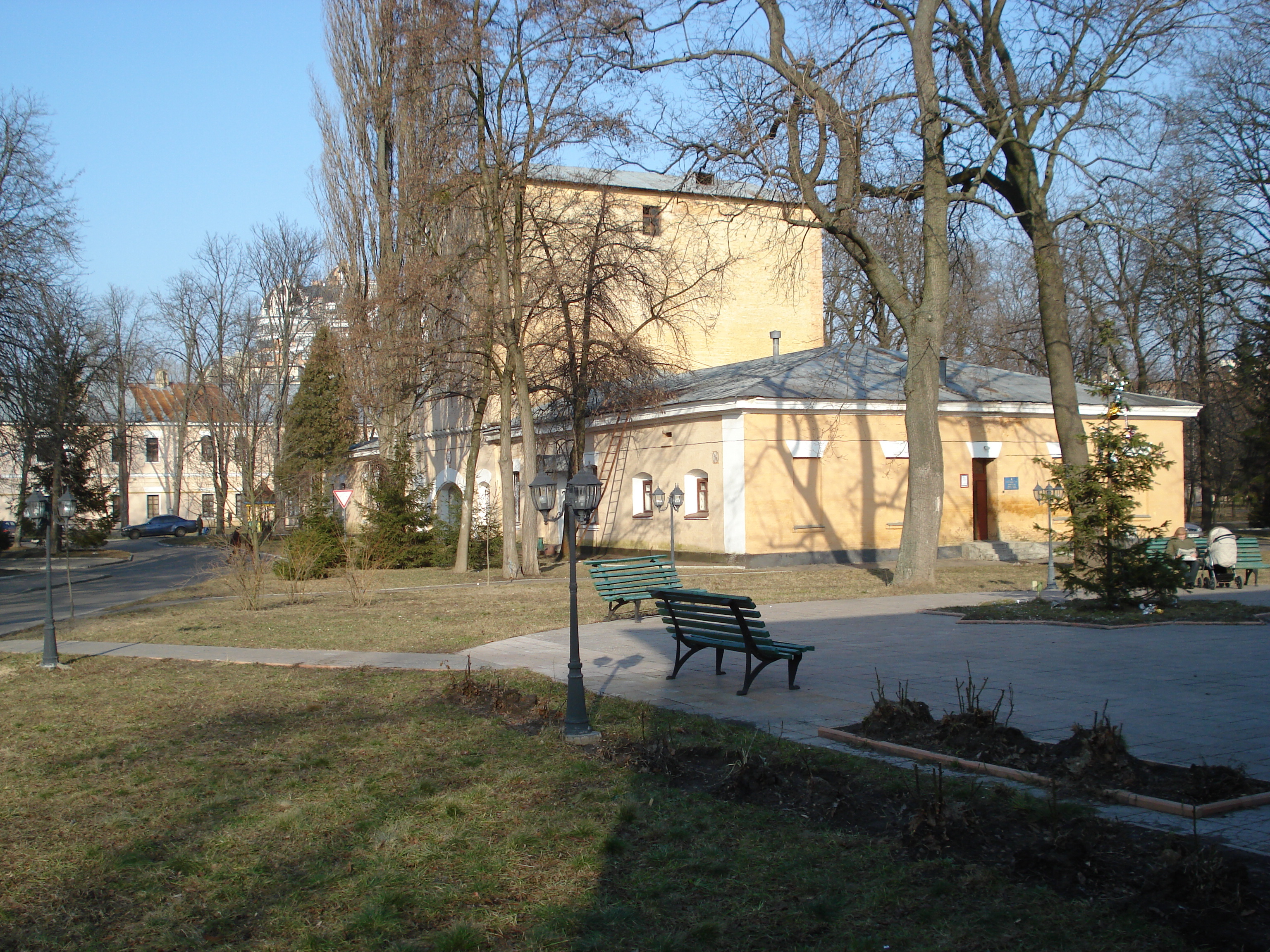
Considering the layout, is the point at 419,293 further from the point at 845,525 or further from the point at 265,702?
the point at 265,702

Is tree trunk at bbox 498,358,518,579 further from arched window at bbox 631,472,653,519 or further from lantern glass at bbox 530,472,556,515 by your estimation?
lantern glass at bbox 530,472,556,515

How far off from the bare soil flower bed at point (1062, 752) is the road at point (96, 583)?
49.6 feet

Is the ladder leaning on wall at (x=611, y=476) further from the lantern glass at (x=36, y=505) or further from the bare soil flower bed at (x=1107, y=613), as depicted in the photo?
the lantern glass at (x=36, y=505)

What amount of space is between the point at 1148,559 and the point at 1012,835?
384 inches

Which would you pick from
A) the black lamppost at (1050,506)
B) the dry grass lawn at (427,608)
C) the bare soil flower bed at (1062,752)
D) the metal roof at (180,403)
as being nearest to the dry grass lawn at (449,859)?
the bare soil flower bed at (1062,752)

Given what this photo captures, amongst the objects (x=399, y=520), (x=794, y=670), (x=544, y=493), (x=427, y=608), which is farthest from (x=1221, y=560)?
(x=399, y=520)

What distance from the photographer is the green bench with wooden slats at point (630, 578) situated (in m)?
14.5

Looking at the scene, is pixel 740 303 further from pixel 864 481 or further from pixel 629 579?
pixel 629 579

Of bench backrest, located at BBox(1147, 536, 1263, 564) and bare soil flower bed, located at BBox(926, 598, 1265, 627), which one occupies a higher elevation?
bench backrest, located at BBox(1147, 536, 1263, 564)

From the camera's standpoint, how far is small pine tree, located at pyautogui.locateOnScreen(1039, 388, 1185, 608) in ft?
43.5

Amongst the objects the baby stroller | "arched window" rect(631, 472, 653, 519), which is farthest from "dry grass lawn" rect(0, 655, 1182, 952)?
"arched window" rect(631, 472, 653, 519)

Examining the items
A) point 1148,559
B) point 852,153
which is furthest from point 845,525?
point 1148,559

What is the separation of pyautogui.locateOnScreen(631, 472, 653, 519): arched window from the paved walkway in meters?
14.8

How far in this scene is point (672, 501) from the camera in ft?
81.5
